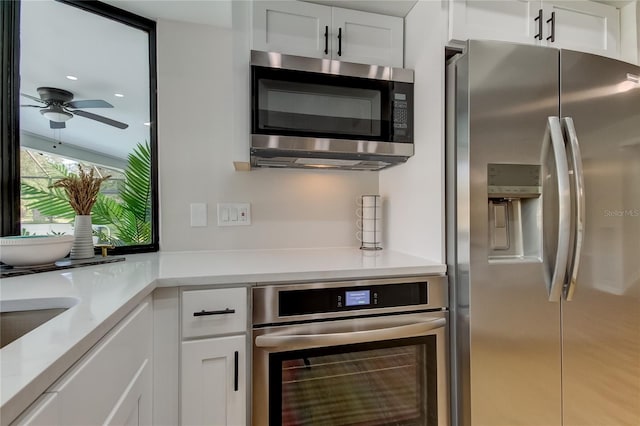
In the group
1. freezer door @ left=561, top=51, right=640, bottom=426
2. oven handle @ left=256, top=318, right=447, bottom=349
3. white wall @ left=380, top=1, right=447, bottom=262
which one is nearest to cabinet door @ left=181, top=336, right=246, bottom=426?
oven handle @ left=256, top=318, right=447, bottom=349

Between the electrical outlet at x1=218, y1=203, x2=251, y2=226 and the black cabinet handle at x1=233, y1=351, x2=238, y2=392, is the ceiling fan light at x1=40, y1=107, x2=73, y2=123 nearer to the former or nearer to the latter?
the electrical outlet at x1=218, y1=203, x2=251, y2=226

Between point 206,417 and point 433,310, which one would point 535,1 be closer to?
point 433,310

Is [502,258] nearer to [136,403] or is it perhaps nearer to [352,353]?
[352,353]

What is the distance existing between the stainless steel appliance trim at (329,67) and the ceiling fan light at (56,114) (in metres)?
0.88

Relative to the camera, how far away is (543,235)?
117cm

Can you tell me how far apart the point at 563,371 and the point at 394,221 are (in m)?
0.92

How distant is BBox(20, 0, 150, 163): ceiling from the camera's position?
1265 millimetres

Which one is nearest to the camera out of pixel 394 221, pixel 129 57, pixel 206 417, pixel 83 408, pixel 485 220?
pixel 83 408

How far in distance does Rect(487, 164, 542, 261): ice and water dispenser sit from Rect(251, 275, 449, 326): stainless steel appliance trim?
24 cm

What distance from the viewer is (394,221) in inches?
65.8

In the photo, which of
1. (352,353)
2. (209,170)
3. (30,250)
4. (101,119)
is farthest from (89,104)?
(352,353)

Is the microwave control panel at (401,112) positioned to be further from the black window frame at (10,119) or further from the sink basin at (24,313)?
the black window frame at (10,119)

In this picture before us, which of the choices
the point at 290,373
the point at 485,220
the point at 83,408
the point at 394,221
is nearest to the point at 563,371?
the point at 485,220

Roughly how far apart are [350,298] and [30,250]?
1130 mm
